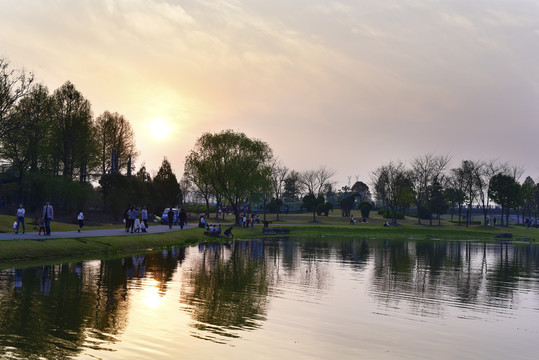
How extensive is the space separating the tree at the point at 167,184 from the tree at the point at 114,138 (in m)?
6.09

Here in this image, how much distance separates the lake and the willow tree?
4923 cm

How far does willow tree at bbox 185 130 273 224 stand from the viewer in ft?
261

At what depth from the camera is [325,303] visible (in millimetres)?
19422

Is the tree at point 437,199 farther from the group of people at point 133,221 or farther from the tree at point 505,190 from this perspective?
the group of people at point 133,221

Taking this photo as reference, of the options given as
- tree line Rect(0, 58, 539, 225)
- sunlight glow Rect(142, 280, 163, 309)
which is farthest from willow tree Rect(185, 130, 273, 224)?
sunlight glow Rect(142, 280, 163, 309)

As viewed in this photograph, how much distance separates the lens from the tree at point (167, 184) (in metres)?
93.1

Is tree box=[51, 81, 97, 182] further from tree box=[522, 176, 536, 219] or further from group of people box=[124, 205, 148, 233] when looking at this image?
tree box=[522, 176, 536, 219]

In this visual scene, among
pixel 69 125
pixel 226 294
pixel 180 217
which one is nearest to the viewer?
pixel 226 294

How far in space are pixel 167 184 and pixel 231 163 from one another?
19.4 meters

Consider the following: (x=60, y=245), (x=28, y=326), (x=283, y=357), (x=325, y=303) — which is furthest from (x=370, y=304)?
(x=60, y=245)

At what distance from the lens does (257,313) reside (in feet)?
55.2

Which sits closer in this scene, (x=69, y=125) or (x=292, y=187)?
(x=69, y=125)

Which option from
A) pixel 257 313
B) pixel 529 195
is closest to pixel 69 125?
pixel 257 313

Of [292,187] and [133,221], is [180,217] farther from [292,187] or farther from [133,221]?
[292,187]
